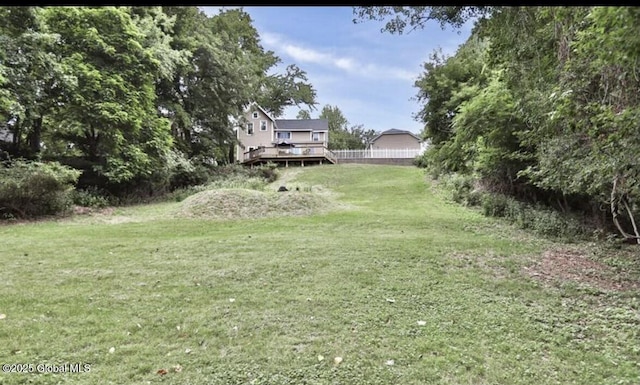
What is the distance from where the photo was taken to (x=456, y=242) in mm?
6812

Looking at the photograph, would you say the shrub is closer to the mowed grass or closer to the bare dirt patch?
the mowed grass

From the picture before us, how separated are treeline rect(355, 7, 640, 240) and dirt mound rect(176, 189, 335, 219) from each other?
4.71 metres

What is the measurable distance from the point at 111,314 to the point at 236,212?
6.22 metres

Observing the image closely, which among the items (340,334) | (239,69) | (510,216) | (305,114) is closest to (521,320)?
(340,334)

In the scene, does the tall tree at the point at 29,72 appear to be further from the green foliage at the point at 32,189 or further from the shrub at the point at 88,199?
the shrub at the point at 88,199

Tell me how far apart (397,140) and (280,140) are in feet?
36.1

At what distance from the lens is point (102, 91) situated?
1252 centimetres

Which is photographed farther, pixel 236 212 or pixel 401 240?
pixel 236 212

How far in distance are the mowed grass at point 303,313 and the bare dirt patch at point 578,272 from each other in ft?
0.82

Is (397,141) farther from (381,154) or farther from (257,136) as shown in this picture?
(257,136)

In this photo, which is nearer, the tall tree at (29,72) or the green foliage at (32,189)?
the green foliage at (32,189)

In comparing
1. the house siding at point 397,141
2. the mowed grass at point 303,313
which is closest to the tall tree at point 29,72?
the mowed grass at point 303,313

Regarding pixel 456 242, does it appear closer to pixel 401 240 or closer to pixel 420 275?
pixel 401 240

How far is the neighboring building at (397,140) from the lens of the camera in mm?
35125
